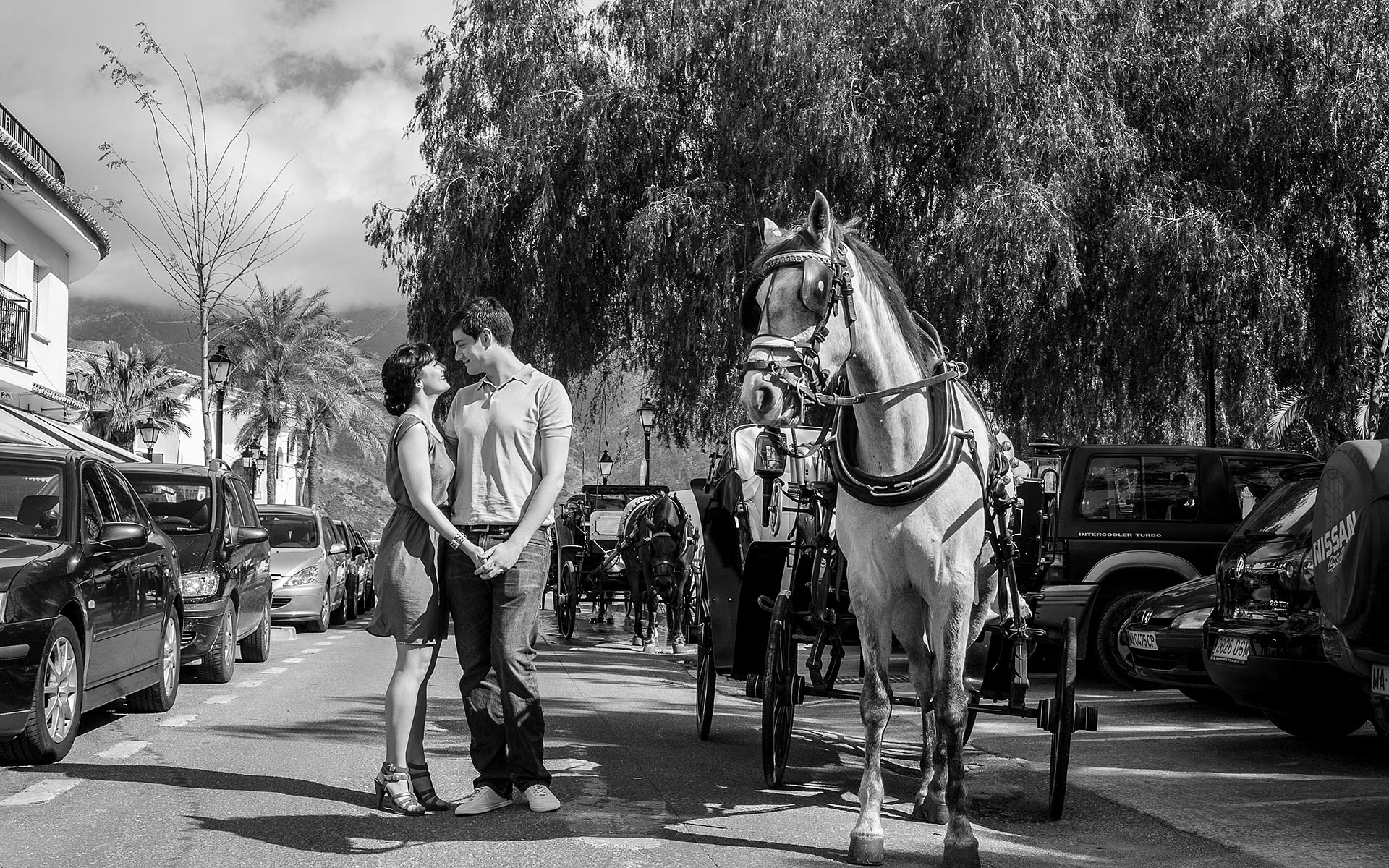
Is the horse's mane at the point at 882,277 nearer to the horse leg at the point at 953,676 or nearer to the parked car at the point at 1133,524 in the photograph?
the horse leg at the point at 953,676

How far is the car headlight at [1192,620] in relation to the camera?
9453mm

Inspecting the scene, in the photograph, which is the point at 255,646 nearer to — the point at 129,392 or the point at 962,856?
the point at 962,856

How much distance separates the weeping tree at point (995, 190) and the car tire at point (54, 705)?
1156 centimetres

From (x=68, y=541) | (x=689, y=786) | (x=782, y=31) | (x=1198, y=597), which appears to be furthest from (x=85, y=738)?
(x=782, y=31)

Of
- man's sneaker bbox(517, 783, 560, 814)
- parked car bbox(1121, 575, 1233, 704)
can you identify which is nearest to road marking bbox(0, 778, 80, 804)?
man's sneaker bbox(517, 783, 560, 814)

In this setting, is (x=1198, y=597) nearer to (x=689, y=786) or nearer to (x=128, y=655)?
(x=689, y=786)

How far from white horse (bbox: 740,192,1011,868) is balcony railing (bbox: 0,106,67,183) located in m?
23.1

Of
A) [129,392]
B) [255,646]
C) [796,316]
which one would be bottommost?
[255,646]

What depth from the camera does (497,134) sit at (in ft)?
66.8

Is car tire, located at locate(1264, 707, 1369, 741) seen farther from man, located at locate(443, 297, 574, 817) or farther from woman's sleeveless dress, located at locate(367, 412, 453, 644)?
woman's sleeveless dress, located at locate(367, 412, 453, 644)

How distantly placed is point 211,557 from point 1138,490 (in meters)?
7.95

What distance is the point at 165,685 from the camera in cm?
971

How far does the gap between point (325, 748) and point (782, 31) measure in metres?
12.7

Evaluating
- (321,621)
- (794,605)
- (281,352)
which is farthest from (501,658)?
(281,352)
